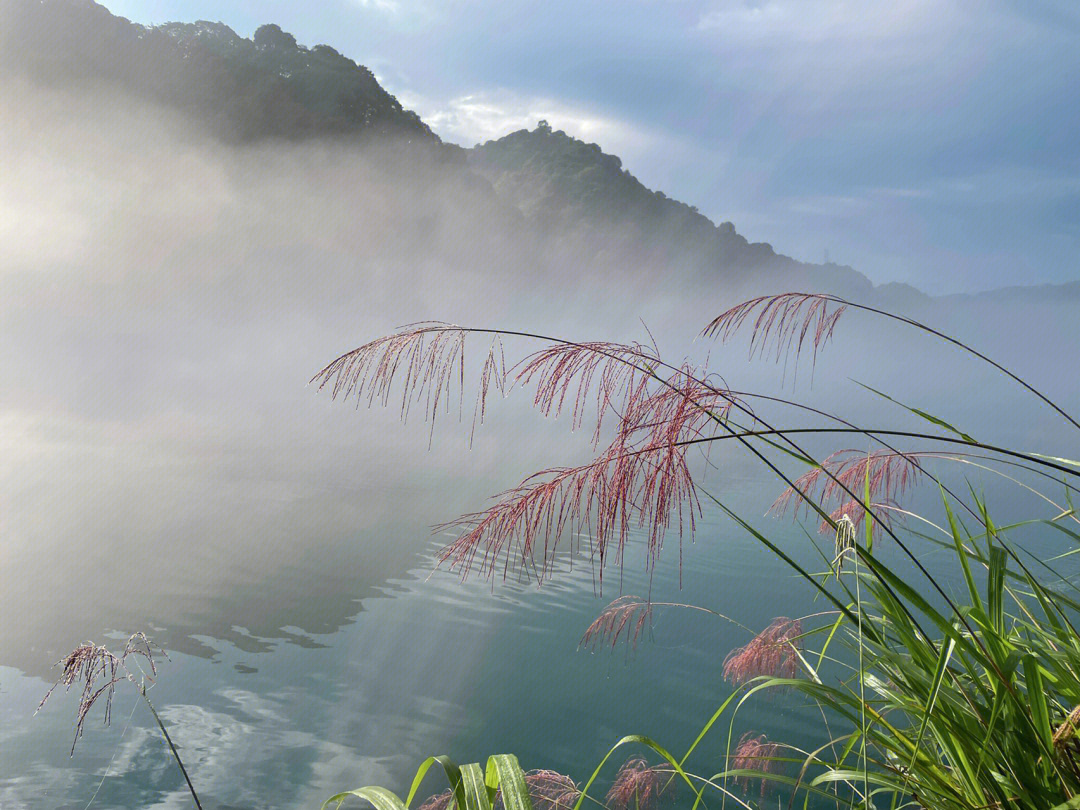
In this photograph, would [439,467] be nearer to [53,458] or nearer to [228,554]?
[228,554]

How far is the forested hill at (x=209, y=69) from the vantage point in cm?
7425

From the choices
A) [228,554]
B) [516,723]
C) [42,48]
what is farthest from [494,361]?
[42,48]

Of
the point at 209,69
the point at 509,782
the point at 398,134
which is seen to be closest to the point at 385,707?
the point at 509,782

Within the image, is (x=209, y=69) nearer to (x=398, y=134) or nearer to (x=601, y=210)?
(x=398, y=134)

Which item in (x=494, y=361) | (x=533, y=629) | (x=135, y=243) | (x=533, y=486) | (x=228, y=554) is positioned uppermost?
(x=135, y=243)

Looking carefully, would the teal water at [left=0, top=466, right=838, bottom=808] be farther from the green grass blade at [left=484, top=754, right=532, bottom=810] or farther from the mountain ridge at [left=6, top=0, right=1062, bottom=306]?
the mountain ridge at [left=6, top=0, right=1062, bottom=306]

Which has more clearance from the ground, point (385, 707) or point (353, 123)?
point (353, 123)

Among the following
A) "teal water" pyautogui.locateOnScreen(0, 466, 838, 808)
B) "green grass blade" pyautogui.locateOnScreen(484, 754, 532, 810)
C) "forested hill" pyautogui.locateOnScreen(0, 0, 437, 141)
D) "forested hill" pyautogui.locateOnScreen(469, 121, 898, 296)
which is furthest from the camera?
"forested hill" pyautogui.locateOnScreen(469, 121, 898, 296)

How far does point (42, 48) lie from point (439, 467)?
229 feet

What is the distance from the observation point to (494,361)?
1.25 metres

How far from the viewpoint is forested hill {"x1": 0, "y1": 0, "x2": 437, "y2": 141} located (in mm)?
74250

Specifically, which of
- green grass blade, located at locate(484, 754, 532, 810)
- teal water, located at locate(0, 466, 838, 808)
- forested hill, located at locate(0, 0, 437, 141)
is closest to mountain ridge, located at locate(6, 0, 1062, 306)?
forested hill, located at locate(0, 0, 437, 141)

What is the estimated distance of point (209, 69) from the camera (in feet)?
267

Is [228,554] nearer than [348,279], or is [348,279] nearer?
[228,554]
